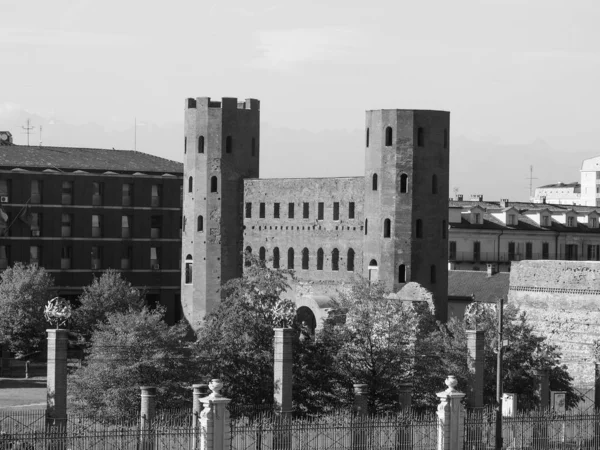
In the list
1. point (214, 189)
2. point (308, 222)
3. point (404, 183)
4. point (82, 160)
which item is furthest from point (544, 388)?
point (82, 160)

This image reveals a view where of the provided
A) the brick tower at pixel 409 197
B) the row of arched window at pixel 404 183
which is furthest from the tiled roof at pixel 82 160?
the brick tower at pixel 409 197

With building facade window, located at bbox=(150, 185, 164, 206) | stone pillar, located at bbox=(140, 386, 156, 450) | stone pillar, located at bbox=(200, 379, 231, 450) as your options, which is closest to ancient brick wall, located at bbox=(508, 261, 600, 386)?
stone pillar, located at bbox=(140, 386, 156, 450)

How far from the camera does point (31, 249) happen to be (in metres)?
104

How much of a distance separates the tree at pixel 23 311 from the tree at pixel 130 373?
26.6 metres

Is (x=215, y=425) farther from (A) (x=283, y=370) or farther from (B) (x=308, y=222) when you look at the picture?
(B) (x=308, y=222)

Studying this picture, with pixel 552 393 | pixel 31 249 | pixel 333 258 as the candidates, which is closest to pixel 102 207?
pixel 31 249

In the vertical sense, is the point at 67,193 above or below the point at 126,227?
above

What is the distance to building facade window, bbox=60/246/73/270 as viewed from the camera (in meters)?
105

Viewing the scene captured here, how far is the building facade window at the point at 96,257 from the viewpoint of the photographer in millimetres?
106200

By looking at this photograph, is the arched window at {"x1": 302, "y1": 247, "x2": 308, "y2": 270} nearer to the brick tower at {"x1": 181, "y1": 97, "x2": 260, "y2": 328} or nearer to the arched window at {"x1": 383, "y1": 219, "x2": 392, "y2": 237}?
the brick tower at {"x1": 181, "y1": 97, "x2": 260, "y2": 328}

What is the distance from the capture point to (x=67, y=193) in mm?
105250

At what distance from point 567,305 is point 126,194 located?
40.3m

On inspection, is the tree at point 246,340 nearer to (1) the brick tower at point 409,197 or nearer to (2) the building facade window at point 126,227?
(1) the brick tower at point 409,197

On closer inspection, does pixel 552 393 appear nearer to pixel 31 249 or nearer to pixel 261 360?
pixel 261 360
